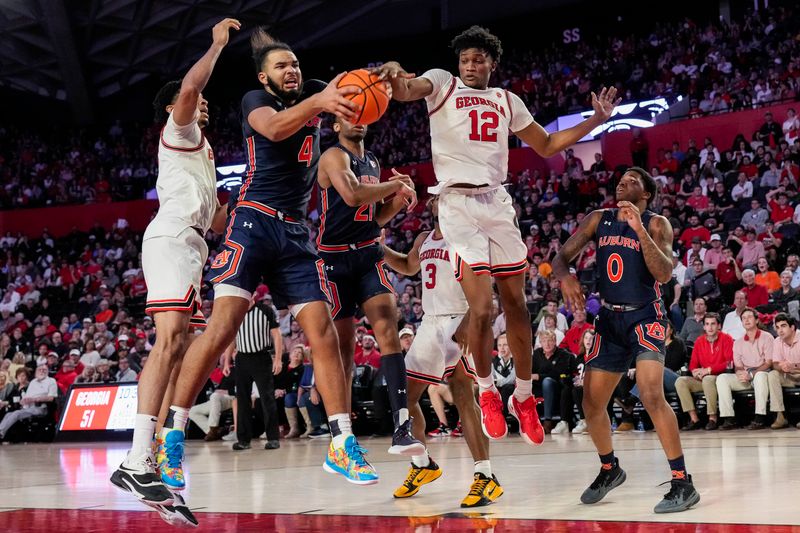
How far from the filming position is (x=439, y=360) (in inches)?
287

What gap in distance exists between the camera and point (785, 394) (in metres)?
11.5

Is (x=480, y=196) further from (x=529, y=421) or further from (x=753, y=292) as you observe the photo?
(x=753, y=292)

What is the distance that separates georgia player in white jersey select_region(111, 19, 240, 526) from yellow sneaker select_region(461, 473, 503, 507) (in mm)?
1898

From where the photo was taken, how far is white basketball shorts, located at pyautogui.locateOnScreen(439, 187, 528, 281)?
618 centimetres

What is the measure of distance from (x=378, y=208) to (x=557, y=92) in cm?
1977

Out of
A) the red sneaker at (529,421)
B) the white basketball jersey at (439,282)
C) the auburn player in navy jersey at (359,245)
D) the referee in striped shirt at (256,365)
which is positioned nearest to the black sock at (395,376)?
the auburn player in navy jersey at (359,245)

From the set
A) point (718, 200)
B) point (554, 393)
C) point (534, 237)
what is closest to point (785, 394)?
point (554, 393)

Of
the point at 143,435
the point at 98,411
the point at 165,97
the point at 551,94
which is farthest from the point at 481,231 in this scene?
the point at 551,94

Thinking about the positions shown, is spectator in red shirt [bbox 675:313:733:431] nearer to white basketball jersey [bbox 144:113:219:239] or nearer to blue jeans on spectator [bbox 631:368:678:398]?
blue jeans on spectator [bbox 631:368:678:398]

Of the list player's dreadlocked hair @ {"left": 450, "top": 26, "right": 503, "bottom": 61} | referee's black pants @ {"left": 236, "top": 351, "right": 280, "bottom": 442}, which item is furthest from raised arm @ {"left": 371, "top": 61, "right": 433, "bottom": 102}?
referee's black pants @ {"left": 236, "top": 351, "right": 280, "bottom": 442}

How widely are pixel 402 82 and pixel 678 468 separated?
9.77 ft

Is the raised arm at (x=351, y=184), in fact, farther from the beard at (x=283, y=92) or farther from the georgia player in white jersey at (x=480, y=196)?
the beard at (x=283, y=92)

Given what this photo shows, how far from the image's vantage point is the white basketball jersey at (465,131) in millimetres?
6137

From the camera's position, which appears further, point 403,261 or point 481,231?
point 403,261
